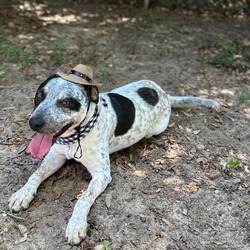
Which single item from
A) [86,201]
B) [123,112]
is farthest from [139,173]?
[86,201]

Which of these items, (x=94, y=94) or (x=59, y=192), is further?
(x=59, y=192)

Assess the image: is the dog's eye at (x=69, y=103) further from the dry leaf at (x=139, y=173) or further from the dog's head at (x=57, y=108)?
the dry leaf at (x=139, y=173)

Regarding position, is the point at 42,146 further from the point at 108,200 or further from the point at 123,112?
the point at 123,112

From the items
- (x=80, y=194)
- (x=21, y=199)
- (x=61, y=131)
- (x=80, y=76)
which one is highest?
(x=80, y=76)

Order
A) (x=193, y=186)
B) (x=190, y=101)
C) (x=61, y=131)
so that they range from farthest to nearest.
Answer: (x=190, y=101)
(x=193, y=186)
(x=61, y=131)

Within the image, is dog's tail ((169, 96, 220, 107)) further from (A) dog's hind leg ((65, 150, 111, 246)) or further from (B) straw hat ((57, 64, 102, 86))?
(B) straw hat ((57, 64, 102, 86))

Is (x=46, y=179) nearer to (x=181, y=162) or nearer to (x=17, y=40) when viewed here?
(x=181, y=162)

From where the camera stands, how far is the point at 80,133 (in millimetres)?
3662

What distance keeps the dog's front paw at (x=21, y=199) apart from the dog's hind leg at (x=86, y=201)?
456mm

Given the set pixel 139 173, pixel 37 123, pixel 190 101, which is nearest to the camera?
pixel 37 123

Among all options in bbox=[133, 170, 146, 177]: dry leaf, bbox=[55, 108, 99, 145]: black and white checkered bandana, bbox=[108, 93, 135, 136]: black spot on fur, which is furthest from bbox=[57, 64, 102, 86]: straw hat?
bbox=[133, 170, 146, 177]: dry leaf

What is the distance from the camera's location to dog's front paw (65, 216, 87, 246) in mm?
3361

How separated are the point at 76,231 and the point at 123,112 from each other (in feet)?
4.51

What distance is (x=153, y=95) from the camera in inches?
184
